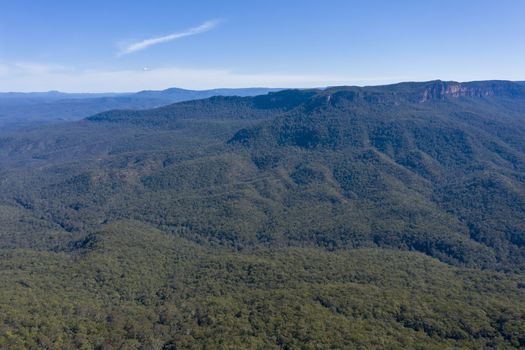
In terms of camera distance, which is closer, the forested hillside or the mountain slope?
the forested hillside

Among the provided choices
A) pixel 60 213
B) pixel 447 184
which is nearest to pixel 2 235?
pixel 60 213

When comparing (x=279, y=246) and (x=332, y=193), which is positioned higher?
(x=332, y=193)

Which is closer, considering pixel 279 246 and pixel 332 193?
pixel 279 246

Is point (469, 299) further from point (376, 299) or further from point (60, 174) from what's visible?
point (60, 174)

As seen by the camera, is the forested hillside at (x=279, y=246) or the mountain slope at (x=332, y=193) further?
the mountain slope at (x=332, y=193)

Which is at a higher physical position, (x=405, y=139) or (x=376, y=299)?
(x=405, y=139)

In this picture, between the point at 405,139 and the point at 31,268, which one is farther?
the point at 405,139

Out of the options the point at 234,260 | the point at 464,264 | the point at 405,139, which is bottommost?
the point at 464,264

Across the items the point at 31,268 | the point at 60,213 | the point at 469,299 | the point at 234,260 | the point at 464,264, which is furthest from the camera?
the point at 60,213
